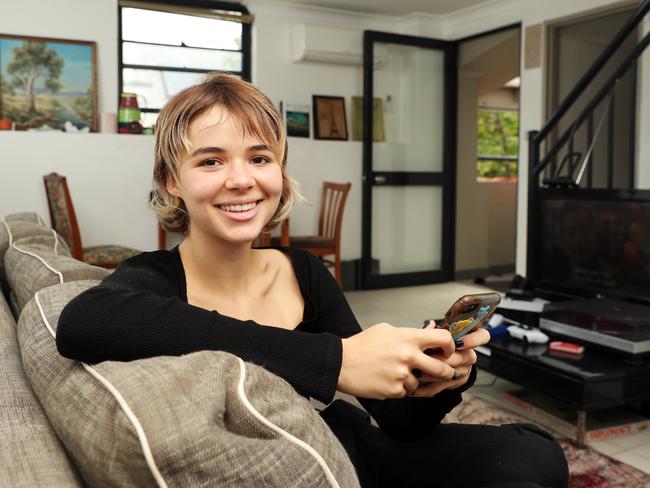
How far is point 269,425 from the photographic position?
0.55 metres

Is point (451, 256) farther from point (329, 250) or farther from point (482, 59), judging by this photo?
point (482, 59)

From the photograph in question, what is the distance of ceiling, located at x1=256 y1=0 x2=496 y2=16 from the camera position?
18.4 feet

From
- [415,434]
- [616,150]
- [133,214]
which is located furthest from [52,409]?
[616,150]

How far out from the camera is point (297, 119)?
18.7 ft

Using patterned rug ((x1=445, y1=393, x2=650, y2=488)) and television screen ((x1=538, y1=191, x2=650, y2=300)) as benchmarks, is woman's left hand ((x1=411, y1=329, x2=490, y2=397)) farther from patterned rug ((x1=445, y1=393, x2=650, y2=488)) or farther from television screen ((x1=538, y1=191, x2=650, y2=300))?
television screen ((x1=538, y1=191, x2=650, y2=300))

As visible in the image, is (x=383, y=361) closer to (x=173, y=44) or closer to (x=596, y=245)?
(x=596, y=245)

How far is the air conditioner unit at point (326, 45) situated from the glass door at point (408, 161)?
180 millimetres

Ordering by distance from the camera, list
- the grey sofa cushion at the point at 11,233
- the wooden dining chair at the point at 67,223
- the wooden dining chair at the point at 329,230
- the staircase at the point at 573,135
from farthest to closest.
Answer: the wooden dining chair at the point at 329,230 < the wooden dining chair at the point at 67,223 < the staircase at the point at 573,135 < the grey sofa cushion at the point at 11,233

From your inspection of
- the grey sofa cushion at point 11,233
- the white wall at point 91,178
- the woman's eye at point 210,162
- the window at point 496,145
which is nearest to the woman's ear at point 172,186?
the woman's eye at point 210,162

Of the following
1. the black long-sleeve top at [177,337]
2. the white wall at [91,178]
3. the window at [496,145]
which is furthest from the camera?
the window at [496,145]

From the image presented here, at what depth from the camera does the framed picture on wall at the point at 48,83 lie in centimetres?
481

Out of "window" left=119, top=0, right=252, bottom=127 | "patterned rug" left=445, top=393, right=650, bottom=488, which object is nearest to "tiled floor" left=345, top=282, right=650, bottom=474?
"patterned rug" left=445, top=393, right=650, bottom=488

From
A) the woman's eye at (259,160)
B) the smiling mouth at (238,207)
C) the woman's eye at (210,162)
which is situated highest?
the woman's eye at (259,160)

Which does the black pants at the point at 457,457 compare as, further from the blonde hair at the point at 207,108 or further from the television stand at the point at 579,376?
the television stand at the point at 579,376
